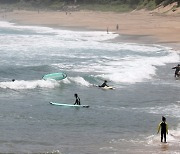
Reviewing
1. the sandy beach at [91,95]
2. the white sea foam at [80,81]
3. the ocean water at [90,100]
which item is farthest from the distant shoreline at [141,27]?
the white sea foam at [80,81]

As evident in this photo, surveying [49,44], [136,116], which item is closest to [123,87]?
[136,116]

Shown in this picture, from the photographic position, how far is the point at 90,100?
90.3 ft

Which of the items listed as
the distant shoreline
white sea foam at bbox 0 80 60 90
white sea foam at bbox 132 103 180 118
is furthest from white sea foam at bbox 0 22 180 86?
white sea foam at bbox 132 103 180 118

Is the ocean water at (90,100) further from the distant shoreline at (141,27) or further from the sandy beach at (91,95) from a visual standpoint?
the distant shoreline at (141,27)

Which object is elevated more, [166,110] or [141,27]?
[166,110]

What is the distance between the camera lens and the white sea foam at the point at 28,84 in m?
30.6

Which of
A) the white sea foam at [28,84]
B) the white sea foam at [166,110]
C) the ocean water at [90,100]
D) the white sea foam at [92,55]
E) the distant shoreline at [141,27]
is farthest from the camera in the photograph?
the distant shoreline at [141,27]

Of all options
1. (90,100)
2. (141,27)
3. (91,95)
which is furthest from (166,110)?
(141,27)

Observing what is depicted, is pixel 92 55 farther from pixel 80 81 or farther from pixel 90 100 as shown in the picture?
pixel 90 100

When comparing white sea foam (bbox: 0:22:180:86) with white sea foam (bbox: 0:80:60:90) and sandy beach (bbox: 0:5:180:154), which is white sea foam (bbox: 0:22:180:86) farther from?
white sea foam (bbox: 0:80:60:90)

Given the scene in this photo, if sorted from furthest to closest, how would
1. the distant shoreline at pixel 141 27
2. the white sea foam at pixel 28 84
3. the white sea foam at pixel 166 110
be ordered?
the distant shoreline at pixel 141 27, the white sea foam at pixel 28 84, the white sea foam at pixel 166 110

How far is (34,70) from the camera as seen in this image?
1491 inches

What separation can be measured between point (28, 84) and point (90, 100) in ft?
18.3

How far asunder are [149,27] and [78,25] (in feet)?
52.6
